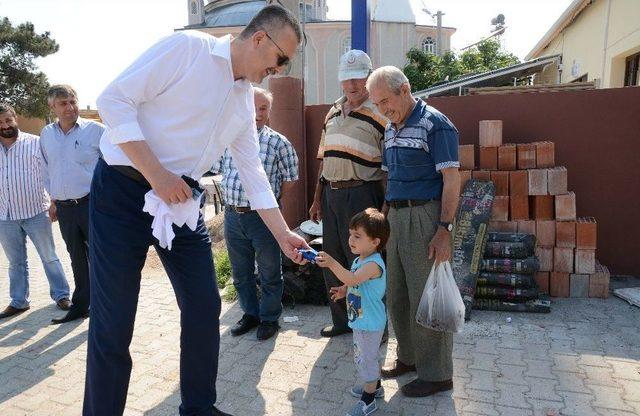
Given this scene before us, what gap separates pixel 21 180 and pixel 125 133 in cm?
346

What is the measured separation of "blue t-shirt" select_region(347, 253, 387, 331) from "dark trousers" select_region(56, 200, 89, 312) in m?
2.92

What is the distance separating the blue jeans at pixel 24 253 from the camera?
15.4 ft

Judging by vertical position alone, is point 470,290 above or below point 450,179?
below

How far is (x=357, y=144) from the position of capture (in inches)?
134

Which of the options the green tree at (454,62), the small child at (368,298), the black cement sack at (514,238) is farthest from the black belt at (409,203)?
the green tree at (454,62)

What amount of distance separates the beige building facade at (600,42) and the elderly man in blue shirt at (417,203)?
238 inches

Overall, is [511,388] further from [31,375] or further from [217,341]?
[31,375]

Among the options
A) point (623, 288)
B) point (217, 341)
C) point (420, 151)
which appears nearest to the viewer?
point (217, 341)

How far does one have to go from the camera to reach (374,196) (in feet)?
11.5

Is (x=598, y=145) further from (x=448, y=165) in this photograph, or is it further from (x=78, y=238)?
(x=78, y=238)

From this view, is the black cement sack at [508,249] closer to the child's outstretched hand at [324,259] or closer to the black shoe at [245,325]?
the black shoe at [245,325]

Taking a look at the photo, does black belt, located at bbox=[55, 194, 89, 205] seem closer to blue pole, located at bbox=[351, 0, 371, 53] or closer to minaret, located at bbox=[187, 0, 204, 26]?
blue pole, located at bbox=[351, 0, 371, 53]

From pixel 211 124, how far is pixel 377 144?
159 centimetres

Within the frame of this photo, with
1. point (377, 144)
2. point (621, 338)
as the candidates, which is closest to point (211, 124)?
point (377, 144)
